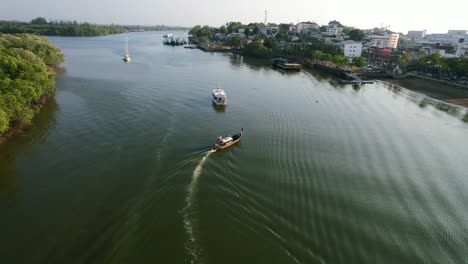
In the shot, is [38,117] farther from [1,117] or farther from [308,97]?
[308,97]

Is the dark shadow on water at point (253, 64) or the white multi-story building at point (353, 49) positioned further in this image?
the white multi-story building at point (353, 49)

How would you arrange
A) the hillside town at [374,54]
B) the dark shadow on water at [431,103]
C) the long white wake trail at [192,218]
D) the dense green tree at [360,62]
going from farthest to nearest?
the dense green tree at [360,62], the hillside town at [374,54], the dark shadow on water at [431,103], the long white wake trail at [192,218]

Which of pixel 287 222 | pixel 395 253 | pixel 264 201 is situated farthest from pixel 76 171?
pixel 395 253

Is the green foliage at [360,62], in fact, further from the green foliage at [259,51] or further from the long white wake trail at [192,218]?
the long white wake trail at [192,218]

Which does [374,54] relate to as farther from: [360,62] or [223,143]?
[223,143]

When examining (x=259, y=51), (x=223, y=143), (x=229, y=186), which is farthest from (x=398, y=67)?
(x=229, y=186)

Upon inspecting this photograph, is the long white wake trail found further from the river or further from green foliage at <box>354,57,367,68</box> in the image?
green foliage at <box>354,57,367,68</box>

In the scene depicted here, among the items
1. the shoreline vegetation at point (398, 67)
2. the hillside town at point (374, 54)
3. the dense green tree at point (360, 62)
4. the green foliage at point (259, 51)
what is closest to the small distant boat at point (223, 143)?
the shoreline vegetation at point (398, 67)
